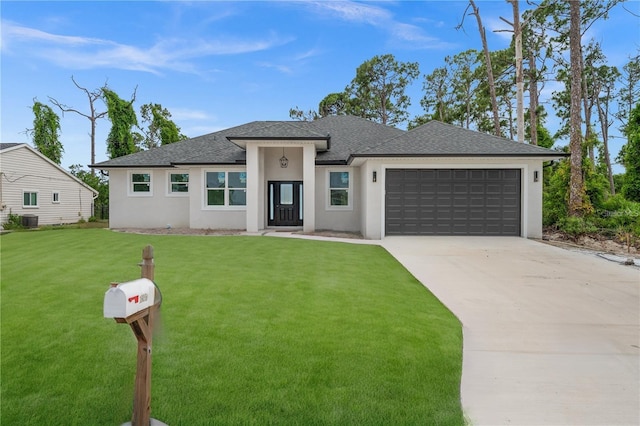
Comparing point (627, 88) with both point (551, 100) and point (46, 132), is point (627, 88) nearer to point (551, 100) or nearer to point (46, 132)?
point (551, 100)

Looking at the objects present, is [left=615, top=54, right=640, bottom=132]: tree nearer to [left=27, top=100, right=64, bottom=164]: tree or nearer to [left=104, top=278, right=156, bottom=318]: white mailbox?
[left=104, top=278, right=156, bottom=318]: white mailbox

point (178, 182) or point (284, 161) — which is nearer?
point (284, 161)

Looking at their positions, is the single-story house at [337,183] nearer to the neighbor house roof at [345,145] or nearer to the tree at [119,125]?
the neighbor house roof at [345,145]

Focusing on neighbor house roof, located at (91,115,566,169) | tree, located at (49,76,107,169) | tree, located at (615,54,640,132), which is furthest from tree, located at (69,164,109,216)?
tree, located at (615,54,640,132)

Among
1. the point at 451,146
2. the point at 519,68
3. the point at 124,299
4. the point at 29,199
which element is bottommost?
the point at 124,299

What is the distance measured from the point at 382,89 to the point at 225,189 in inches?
998

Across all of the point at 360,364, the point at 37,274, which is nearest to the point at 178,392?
the point at 360,364

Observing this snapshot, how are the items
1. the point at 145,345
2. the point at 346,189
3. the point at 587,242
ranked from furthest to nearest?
the point at 346,189
the point at 587,242
the point at 145,345

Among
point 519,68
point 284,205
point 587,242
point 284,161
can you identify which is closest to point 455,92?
point 519,68

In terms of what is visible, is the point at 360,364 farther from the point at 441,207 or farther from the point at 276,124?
the point at 276,124

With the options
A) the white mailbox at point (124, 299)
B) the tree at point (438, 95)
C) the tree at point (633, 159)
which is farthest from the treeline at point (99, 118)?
the white mailbox at point (124, 299)

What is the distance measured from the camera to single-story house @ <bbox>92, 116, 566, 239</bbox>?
13297 millimetres

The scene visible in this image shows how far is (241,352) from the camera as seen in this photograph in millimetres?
3516

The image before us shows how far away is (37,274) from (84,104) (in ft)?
103
